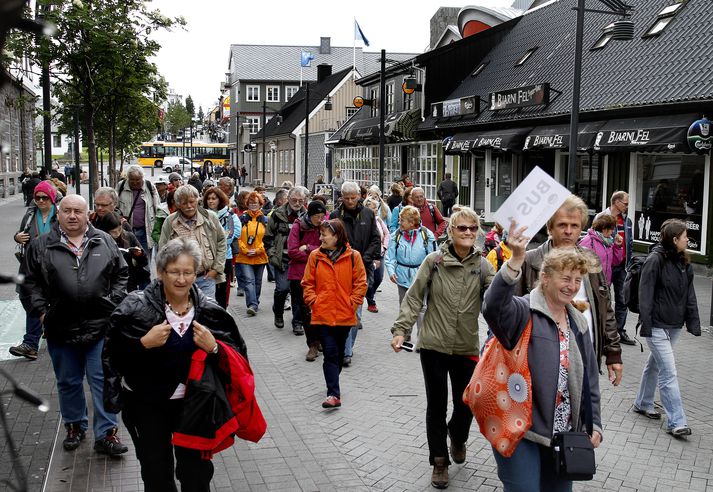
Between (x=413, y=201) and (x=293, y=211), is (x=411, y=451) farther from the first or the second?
(x=413, y=201)

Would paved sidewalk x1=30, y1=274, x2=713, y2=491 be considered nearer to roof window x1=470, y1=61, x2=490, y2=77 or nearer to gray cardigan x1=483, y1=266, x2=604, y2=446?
gray cardigan x1=483, y1=266, x2=604, y2=446

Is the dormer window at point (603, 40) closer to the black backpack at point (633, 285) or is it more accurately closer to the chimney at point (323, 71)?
the black backpack at point (633, 285)

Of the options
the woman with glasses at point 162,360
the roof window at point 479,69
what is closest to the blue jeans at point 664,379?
the woman with glasses at point 162,360

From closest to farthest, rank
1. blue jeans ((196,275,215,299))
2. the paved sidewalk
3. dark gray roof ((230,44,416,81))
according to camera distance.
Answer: the paved sidewalk < blue jeans ((196,275,215,299)) < dark gray roof ((230,44,416,81))

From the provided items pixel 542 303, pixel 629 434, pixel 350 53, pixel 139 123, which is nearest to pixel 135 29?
pixel 139 123

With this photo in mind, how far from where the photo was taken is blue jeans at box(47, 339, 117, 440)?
18.5ft

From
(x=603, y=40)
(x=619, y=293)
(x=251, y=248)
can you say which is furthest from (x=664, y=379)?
(x=603, y=40)

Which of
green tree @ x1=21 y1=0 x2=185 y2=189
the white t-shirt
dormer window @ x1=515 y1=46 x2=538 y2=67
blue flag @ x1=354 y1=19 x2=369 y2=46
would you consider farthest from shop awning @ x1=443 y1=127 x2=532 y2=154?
the white t-shirt

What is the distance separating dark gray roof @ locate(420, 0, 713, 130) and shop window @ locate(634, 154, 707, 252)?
1.50 metres

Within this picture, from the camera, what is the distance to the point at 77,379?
18.8 feet

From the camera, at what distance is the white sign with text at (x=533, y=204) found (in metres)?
3.56

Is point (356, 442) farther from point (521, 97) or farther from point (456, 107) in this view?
point (456, 107)

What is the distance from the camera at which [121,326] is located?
13.3 ft

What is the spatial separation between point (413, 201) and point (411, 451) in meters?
6.34
